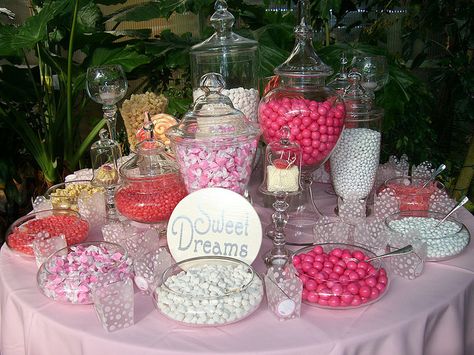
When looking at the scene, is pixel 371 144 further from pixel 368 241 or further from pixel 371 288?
pixel 371 288

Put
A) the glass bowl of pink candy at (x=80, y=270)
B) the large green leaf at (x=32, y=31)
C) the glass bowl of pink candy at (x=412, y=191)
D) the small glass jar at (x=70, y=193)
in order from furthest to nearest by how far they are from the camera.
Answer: the large green leaf at (x=32, y=31) → the small glass jar at (x=70, y=193) → the glass bowl of pink candy at (x=412, y=191) → the glass bowl of pink candy at (x=80, y=270)

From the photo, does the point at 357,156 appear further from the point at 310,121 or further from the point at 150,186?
the point at 150,186

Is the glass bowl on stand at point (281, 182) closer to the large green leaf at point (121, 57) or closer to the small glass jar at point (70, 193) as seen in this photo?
the small glass jar at point (70, 193)

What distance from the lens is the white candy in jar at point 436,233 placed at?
4.07ft

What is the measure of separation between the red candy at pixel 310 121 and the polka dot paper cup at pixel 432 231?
0.27 m

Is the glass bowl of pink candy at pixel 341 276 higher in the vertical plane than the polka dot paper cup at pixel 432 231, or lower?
higher

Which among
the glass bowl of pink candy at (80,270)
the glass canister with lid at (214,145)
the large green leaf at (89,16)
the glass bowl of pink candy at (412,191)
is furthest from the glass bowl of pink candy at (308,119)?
the large green leaf at (89,16)

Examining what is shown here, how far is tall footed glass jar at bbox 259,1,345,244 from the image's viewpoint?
1415mm

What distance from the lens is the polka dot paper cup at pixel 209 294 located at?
979 millimetres

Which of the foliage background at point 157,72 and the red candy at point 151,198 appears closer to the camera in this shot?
the red candy at point 151,198

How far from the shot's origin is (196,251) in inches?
47.2

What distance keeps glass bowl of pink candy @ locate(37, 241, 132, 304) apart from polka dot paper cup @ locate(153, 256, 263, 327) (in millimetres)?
124

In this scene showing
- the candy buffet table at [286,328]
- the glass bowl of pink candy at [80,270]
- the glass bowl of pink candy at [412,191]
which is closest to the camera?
the candy buffet table at [286,328]

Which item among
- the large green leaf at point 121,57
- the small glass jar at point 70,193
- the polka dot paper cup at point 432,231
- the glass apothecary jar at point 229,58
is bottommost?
the small glass jar at point 70,193
